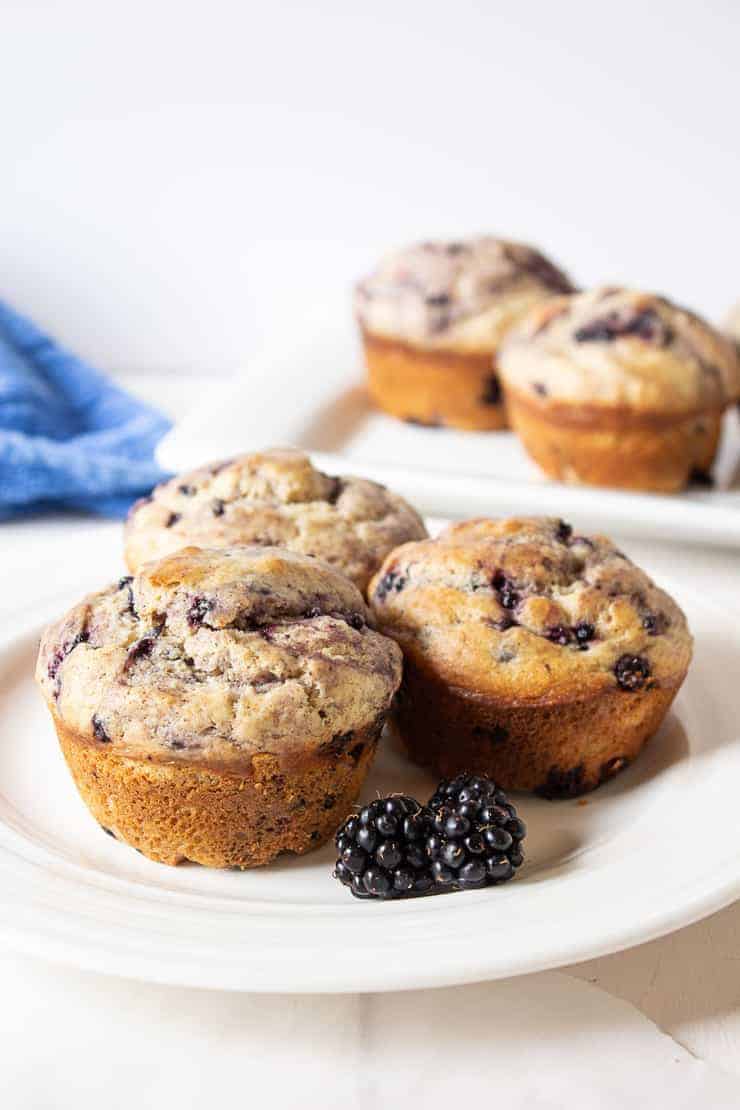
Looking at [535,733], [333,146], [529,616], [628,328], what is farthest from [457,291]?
[535,733]

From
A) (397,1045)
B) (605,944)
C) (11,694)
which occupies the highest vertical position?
(605,944)

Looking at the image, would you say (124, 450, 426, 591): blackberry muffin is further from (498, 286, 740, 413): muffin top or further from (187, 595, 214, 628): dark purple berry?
(498, 286, 740, 413): muffin top

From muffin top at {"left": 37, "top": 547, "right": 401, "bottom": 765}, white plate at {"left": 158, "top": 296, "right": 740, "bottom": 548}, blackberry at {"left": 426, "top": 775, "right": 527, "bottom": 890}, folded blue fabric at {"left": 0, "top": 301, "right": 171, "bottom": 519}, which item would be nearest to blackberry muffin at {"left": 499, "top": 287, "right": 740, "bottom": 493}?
white plate at {"left": 158, "top": 296, "right": 740, "bottom": 548}

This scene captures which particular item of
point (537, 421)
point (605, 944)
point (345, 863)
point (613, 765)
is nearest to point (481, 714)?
point (613, 765)

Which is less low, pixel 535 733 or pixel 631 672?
pixel 631 672

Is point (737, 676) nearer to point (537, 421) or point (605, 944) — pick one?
point (605, 944)

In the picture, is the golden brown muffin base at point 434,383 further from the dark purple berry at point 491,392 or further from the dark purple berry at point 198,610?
the dark purple berry at point 198,610

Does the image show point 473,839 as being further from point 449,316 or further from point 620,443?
point 449,316
